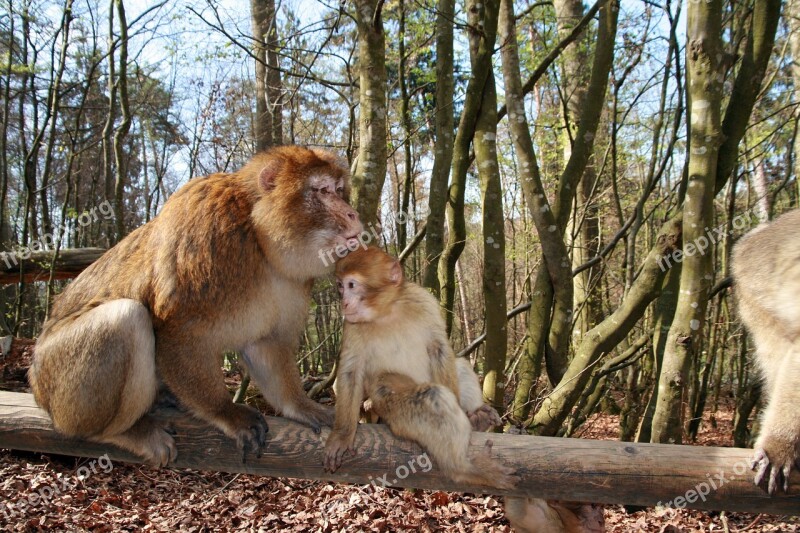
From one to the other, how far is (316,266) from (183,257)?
2.51 ft

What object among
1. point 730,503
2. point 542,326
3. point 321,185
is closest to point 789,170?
point 542,326

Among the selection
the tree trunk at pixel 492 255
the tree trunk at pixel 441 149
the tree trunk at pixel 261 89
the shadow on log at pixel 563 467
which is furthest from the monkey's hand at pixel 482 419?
the tree trunk at pixel 261 89

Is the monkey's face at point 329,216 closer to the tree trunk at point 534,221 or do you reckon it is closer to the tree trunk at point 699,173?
the tree trunk at point 699,173

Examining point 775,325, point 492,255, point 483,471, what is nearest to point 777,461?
point 775,325

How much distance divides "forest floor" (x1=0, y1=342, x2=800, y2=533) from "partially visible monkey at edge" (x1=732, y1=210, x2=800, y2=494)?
8.00ft

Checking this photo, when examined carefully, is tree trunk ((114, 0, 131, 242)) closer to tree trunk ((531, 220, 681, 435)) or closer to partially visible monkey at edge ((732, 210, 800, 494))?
tree trunk ((531, 220, 681, 435))

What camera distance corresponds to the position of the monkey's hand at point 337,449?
3.19 metres

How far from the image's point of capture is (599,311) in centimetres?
947

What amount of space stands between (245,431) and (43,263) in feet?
23.1

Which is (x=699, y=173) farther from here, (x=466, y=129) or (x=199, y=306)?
(x=199, y=306)

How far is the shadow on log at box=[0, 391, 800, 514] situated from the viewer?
3002 millimetres

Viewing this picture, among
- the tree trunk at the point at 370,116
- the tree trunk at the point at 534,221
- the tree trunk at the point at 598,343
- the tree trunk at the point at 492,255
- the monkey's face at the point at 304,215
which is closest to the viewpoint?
the monkey's face at the point at 304,215

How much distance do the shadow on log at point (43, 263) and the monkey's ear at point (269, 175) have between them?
638 centimetres

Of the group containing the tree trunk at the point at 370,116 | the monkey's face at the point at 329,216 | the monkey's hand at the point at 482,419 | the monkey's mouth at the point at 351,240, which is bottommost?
the monkey's hand at the point at 482,419
